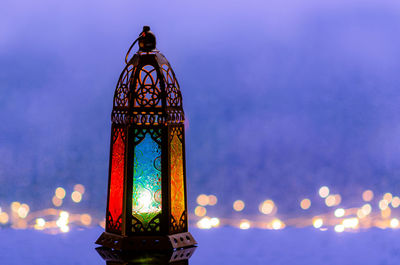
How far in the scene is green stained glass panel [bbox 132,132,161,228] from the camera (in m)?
2.27

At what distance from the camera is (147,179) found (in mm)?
2275

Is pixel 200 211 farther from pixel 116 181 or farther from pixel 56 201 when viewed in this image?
pixel 116 181

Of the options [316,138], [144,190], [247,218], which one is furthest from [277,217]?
[144,190]

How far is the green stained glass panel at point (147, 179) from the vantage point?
227 cm

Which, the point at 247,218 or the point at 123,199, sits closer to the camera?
the point at 123,199

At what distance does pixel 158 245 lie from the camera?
2225mm

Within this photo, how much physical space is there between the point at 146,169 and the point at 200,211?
45.1 inches

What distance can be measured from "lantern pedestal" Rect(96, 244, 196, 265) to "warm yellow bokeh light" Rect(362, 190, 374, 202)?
137 centimetres

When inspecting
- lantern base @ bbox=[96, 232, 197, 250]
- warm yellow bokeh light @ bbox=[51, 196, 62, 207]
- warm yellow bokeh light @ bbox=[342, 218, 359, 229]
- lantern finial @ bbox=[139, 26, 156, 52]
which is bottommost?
lantern base @ bbox=[96, 232, 197, 250]

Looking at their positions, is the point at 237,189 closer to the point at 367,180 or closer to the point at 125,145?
the point at 367,180

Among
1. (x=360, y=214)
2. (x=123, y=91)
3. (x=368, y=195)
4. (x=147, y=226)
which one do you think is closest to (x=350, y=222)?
(x=360, y=214)

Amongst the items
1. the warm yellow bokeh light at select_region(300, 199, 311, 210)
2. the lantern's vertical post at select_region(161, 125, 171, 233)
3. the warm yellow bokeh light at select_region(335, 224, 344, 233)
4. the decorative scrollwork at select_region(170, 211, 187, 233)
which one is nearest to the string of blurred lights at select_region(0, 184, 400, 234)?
the warm yellow bokeh light at select_region(300, 199, 311, 210)

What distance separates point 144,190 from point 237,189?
1.18 m

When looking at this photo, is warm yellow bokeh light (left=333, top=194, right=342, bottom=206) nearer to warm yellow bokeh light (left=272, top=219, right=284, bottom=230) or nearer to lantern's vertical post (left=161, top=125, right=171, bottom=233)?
warm yellow bokeh light (left=272, top=219, right=284, bottom=230)
